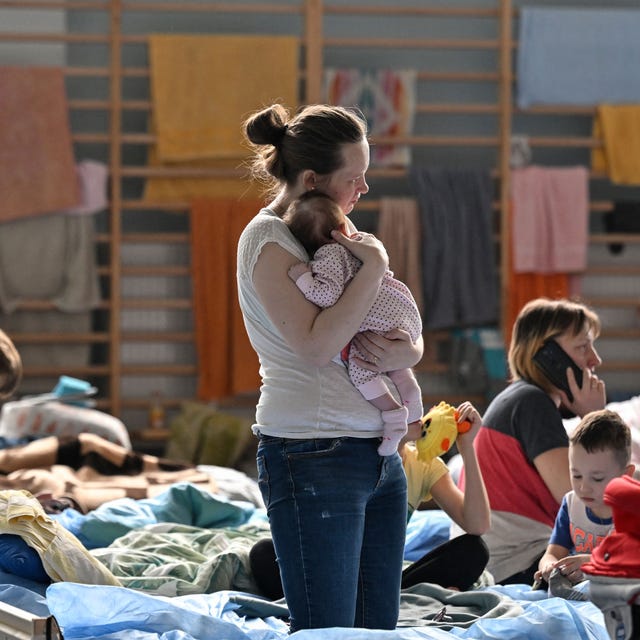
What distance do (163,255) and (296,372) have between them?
14.8 ft

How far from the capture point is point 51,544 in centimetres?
241

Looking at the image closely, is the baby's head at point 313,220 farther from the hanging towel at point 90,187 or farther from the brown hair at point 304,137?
the hanging towel at point 90,187

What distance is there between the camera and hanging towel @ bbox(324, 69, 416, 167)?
6.05m

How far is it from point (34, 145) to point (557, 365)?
388 cm

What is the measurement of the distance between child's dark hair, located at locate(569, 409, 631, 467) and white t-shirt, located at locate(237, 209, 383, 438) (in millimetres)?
586

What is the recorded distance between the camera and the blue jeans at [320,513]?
68.9 inches

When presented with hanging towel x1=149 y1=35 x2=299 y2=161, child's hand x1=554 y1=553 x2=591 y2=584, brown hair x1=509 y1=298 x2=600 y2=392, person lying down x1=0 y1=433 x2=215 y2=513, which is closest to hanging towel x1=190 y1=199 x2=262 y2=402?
hanging towel x1=149 y1=35 x2=299 y2=161

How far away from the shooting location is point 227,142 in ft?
19.8

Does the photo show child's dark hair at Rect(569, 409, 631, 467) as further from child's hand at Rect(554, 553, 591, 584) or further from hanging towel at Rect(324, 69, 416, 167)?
hanging towel at Rect(324, 69, 416, 167)

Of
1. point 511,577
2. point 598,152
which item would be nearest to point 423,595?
point 511,577

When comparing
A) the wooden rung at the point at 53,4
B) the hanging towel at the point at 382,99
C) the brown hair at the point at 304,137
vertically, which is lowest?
the brown hair at the point at 304,137

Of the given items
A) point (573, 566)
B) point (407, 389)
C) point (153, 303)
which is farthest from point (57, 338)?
point (407, 389)

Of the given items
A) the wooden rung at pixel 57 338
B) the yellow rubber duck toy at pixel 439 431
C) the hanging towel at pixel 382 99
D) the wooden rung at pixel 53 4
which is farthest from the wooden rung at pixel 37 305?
the yellow rubber duck toy at pixel 439 431

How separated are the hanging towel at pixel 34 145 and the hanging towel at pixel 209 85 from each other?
48 cm
